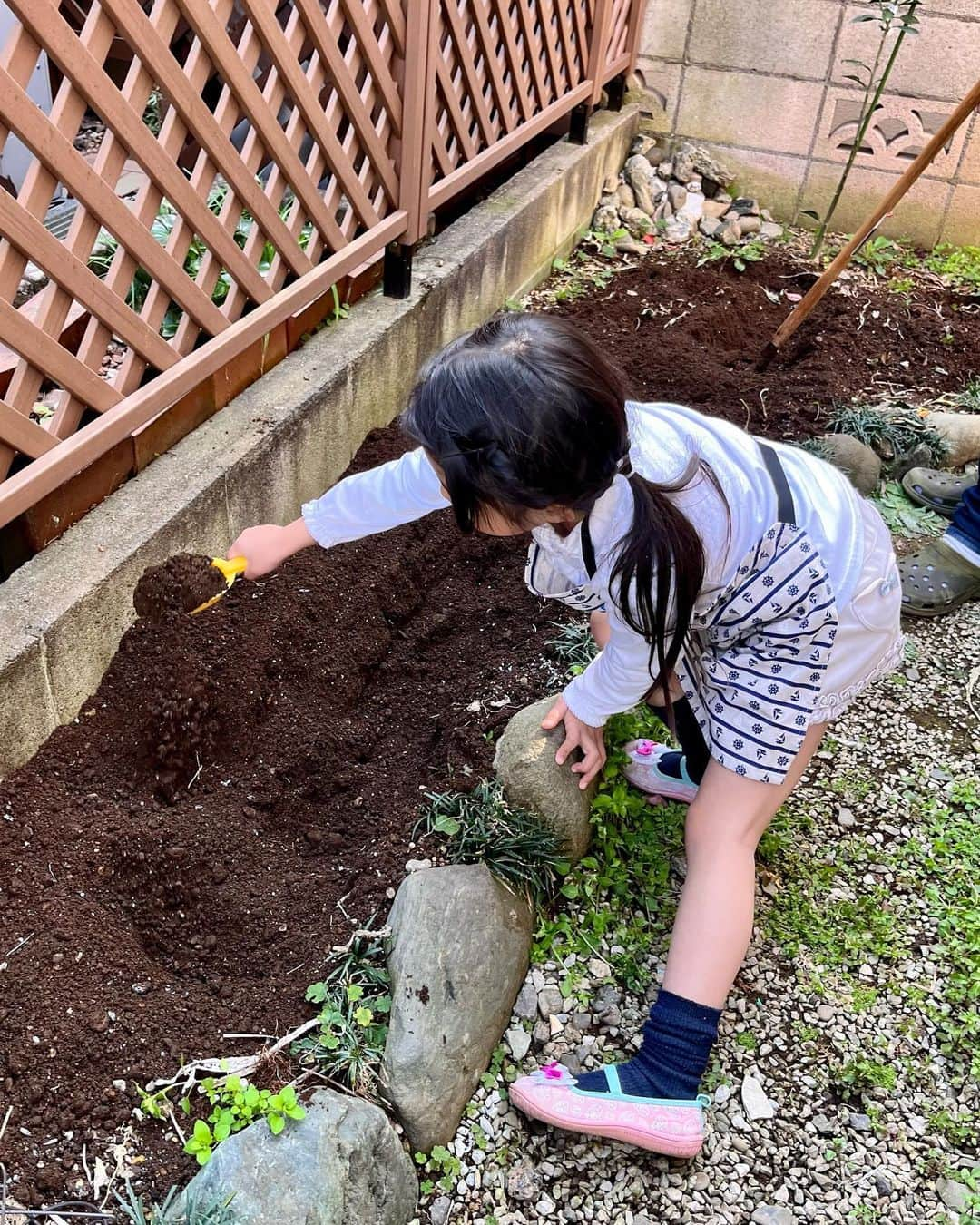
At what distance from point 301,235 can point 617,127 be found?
8.79ft

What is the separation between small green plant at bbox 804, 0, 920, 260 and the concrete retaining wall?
130 centimetres

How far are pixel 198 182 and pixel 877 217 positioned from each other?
96.8 inches

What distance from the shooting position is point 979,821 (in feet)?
7.88

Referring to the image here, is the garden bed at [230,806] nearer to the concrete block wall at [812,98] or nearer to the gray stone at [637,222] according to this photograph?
the gray stone at [637,222]

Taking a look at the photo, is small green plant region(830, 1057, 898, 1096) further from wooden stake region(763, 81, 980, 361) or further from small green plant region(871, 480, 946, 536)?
wooden stake region(763, 81, 980, 361)

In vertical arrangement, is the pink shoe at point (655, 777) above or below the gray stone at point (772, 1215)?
above

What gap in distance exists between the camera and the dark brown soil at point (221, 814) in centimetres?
173

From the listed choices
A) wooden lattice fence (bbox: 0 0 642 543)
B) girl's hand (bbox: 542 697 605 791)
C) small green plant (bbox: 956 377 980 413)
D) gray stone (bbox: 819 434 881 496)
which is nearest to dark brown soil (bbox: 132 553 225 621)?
wooden lattice fence (bbox: 0 0 642 543)

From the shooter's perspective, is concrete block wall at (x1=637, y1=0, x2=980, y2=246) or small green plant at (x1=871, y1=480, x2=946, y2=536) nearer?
small green plant at (x1=871, y1=480, x2=946, y2=536)

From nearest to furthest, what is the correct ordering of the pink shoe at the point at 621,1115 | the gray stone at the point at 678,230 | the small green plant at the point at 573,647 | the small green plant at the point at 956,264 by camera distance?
the pink shoe at the point at 621,1115
the small green plant at the point at 573,647
the small green plant at the point at 956,264
the gray stone at the point at 678,230

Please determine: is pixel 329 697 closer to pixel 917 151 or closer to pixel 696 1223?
pixel 696 1223

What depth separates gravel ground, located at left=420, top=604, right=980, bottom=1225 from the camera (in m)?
1.75

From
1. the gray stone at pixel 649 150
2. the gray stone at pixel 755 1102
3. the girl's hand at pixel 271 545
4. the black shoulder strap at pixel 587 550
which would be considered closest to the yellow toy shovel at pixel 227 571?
the girl's hand at pixel 271 545

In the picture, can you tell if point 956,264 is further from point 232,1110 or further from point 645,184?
point 232,1110
